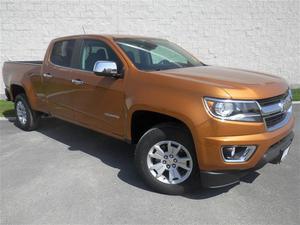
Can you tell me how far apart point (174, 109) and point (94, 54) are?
76.4 inches

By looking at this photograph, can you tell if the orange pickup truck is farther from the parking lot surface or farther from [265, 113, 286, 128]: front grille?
the parking lot surface

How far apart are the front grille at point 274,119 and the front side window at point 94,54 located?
2.01 metres

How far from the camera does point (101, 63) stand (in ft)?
14.6

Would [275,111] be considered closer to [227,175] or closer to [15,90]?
[227,175]

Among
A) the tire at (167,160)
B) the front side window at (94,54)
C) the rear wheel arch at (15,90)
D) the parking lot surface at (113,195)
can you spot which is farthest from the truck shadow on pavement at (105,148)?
the front side window at (94,54)

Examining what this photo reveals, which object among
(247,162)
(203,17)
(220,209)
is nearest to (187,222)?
(220,209)

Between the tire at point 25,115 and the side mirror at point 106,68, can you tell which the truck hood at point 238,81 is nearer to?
the side mirror at point 106,68

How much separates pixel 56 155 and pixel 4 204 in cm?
168

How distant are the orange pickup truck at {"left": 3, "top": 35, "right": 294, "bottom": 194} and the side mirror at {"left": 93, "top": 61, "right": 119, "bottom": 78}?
0.01 m

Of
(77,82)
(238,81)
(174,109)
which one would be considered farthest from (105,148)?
(238,81)

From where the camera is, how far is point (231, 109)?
3562mm

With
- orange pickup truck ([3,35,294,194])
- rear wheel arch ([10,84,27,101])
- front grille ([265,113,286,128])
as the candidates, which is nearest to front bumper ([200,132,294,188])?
orange pickup truck ([3,35,294,194])

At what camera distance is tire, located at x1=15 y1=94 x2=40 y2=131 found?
695 centimetres

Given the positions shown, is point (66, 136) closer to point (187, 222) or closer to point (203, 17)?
point (187, 222)
